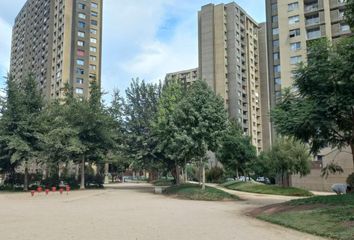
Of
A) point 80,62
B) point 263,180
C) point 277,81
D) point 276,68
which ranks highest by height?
A: point 80,62

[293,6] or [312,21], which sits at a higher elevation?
[293,6]

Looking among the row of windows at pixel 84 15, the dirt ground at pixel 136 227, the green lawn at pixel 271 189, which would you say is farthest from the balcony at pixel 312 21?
the row of windows at pixel 84 15

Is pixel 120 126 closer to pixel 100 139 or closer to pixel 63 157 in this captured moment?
pixel 100 139

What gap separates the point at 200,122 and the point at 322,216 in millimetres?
15040

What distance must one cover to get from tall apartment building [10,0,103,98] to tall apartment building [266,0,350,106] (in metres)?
47.1

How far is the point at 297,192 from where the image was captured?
32.7 metres

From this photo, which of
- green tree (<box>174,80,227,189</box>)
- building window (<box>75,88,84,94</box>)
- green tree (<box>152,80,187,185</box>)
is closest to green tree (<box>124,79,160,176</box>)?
green tree (<box>152,80,187,185</box>)

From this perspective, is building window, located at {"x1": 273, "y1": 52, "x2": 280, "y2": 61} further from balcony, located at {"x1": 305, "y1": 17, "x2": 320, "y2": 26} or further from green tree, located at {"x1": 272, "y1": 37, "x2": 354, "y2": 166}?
green tree, located at {"x1": 272, "y1": 37, "x2": 354, "y2": 166}

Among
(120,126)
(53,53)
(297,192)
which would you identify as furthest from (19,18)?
(297,192)

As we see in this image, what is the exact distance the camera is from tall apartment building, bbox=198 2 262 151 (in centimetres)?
9719

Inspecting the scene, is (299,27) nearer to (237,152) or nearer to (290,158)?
(237,152)

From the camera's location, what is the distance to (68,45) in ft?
311

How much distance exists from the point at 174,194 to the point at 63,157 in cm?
1378

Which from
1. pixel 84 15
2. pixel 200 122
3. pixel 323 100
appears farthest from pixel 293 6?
pixel 84 15
